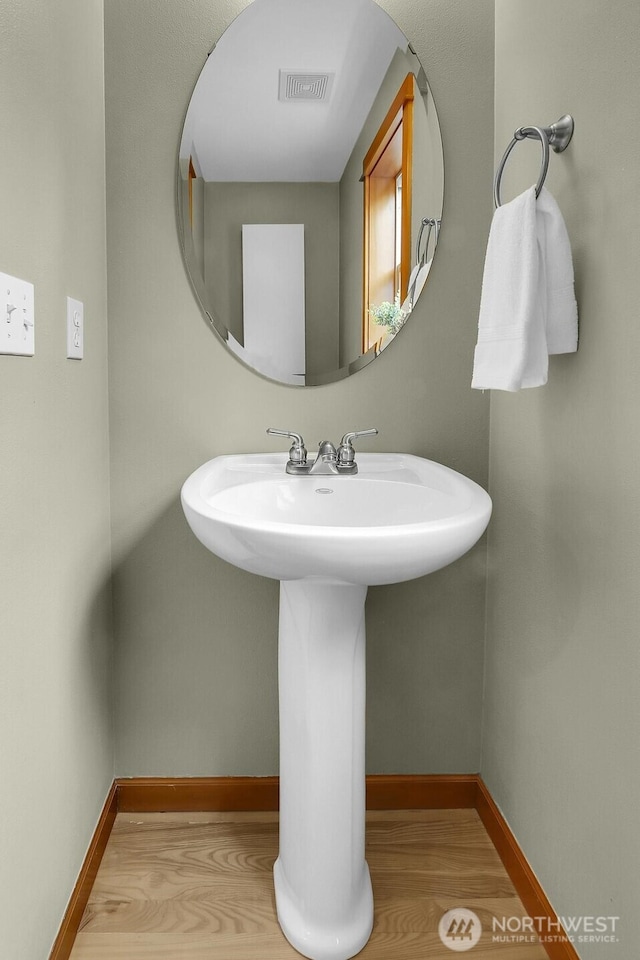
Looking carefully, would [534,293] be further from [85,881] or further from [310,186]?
[85,881]

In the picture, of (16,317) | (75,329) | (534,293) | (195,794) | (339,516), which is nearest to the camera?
(16,317)

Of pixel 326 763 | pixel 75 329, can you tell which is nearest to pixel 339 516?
pixel 326 763

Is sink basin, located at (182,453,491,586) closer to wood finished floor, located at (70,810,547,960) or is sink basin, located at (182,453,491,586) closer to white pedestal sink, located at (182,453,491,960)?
white pedestal sink, located at (182,453,491,960)

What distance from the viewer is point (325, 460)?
1.49m

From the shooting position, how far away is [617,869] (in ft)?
3.49

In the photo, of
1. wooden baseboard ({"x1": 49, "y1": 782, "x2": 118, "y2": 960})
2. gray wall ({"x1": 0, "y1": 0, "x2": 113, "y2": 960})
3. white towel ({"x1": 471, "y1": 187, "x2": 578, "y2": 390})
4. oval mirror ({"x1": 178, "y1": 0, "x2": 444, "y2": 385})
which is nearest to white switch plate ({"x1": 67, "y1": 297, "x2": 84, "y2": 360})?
gray wall ({"x1": 0, "y1": 0, "x2": 113, "y2": 960})

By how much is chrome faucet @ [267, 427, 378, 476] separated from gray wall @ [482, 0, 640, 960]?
35cm

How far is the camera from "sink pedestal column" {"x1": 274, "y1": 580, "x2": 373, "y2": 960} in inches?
49.8

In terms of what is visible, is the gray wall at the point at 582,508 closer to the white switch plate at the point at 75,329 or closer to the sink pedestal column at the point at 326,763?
the sink pedestal column at the point at 326,763

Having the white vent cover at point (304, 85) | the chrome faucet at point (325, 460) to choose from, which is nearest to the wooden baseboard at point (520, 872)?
the chrome faucet at point (325, 460)

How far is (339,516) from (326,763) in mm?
465

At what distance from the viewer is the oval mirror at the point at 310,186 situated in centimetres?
156

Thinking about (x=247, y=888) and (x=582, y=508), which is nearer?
(x=582, y=508)

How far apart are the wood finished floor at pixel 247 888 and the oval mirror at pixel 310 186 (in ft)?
3.48
